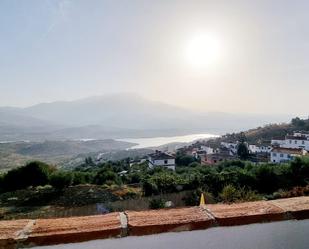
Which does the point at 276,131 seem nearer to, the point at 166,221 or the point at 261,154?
the point at 261,154

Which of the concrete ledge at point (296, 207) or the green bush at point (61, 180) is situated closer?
the concrete ledge at point (296, 207)

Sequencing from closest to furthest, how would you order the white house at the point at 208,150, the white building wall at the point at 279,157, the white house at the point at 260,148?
the white building wall at the point at 279,157 → the white house at the point at 260,148 → the white house at the point at 208,150

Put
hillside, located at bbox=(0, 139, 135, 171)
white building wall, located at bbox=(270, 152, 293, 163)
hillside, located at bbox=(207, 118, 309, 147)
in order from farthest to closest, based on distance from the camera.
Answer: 1. hillside, located at bbox=(0, 139, 135, 171)
2. hillside, located at bbox=(207, 118, 309, 147)
3. white building wall, located at bbox=(270, 152, 293, 163)

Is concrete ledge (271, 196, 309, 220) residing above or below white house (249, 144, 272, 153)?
above

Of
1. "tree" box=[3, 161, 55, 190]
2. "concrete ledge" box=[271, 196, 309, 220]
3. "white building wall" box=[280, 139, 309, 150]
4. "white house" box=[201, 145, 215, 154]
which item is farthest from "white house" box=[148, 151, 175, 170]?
"concrete ledge" box=[271, 196, 309, 220]

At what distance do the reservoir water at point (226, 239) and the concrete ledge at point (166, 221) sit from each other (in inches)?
1.0

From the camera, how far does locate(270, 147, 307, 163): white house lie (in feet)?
127

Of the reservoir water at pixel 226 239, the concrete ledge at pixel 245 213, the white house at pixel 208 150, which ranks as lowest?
the white house at pixel 208 150

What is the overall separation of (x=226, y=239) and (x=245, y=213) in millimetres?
175

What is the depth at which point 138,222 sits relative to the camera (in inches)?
61.2

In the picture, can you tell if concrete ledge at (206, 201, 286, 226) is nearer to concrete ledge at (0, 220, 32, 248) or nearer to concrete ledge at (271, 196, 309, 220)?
concrete ledge at (271, 196, 309, 220)

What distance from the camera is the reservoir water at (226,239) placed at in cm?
149

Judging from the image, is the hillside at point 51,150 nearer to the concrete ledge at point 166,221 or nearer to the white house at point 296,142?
the white house at point 296,142

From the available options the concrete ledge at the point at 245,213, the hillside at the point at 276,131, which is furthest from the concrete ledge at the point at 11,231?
the hillside at the point at 276,131
